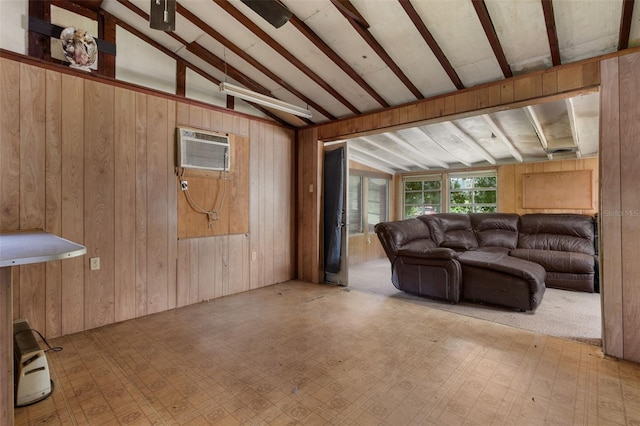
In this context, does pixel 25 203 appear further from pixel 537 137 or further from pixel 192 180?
pixel 537 137

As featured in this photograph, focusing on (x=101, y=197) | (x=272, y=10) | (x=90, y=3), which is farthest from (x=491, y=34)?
(x=101, y=197)

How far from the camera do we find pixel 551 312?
329 centimetres

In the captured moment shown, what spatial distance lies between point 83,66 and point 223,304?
272 centimetres

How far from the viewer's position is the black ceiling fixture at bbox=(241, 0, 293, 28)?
187 cm

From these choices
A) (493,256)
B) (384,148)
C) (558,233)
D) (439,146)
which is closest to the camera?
(493,256)

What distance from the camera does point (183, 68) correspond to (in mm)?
3461

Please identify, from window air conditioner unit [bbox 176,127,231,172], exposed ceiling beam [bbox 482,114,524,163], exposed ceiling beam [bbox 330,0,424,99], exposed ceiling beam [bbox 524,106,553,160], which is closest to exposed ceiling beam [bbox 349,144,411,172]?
exposed ceiling beam [bbox 482,114,524,163]

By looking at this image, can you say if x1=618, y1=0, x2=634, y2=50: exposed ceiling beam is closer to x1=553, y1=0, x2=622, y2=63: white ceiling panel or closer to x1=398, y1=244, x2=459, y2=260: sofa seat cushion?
x1=553, y1=0, x2=622, y2=63: white ceiling panel

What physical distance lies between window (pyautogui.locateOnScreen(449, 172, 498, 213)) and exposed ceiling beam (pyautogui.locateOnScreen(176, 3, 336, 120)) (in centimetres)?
433

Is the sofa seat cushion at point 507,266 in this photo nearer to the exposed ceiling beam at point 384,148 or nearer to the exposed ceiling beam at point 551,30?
the exposed ceiling beam at point 551,30

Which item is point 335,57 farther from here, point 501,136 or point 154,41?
point 501,136

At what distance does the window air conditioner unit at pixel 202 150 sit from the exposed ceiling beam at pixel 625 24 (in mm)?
3690

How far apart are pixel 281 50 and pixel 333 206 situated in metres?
2.12

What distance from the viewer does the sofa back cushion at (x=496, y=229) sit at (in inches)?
197
